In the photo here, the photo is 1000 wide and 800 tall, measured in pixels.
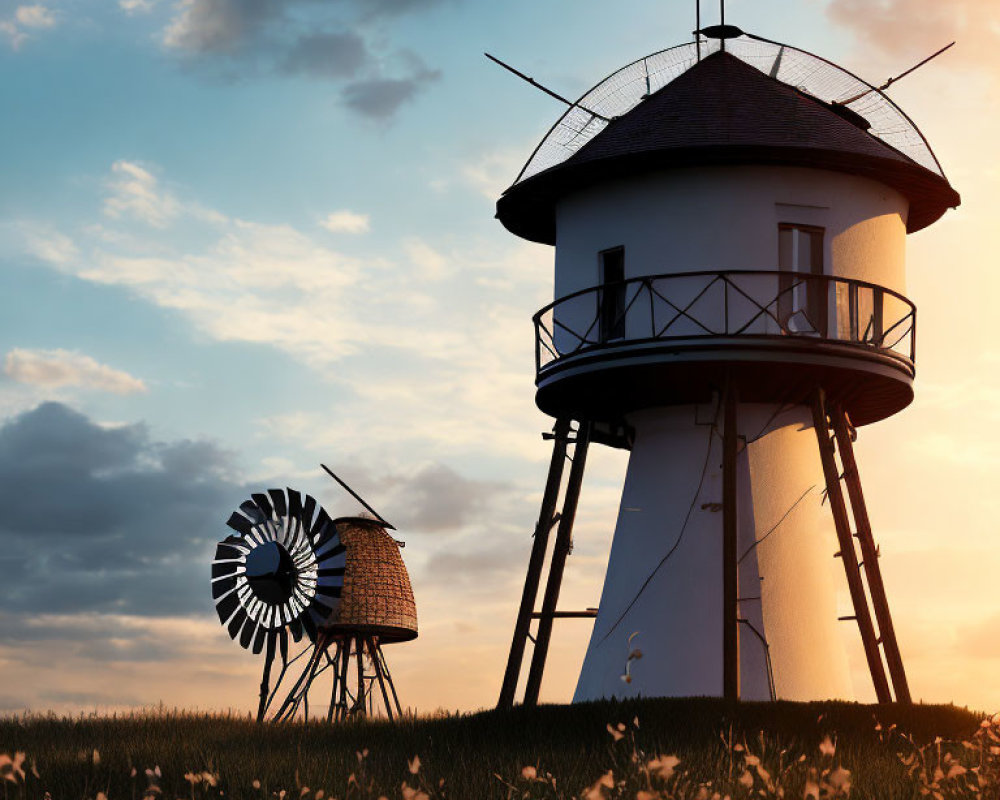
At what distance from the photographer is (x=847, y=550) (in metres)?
25.4

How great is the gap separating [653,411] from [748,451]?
198 cm

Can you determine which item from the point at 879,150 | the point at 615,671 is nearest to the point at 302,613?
the point at 615,671

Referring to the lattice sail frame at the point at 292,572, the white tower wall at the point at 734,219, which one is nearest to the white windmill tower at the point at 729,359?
the white tower wall at the point at 734,219

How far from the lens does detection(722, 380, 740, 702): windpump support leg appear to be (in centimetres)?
2361

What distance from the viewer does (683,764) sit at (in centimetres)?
1419

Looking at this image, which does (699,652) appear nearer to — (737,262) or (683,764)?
(737,262)

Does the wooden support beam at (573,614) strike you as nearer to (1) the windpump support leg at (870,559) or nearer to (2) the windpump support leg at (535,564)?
(2) the windpump support leg at (535,564)

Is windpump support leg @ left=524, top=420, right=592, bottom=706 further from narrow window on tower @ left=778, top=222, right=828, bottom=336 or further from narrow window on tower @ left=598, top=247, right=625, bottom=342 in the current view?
narrow window on tower @ left=778, top=222, right=828, bottom=336

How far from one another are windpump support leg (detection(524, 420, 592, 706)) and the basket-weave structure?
19.5m

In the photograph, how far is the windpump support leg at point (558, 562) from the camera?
2672 centimetres

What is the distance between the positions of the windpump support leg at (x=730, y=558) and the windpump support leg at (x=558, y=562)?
10.2 feet

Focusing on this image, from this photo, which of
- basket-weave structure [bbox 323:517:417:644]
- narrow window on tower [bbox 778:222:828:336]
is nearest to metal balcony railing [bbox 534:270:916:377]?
narrow window on tower [bbox 778:222:828:336]

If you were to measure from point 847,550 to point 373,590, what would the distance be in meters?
24.1

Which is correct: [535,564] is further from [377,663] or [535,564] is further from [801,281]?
[377,663]
